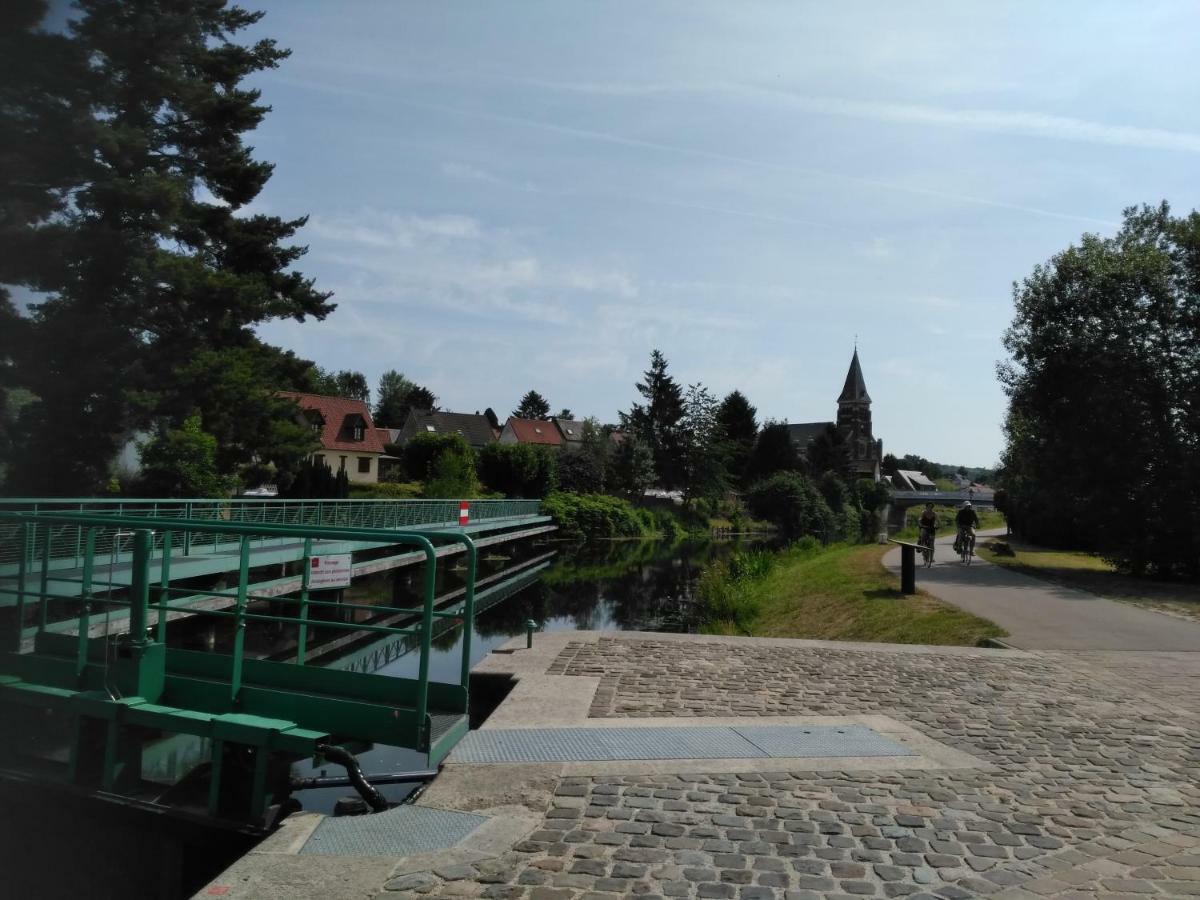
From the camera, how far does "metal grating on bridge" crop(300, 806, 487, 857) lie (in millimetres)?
4496

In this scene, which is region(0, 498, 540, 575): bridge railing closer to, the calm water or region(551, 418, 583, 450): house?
the calm water

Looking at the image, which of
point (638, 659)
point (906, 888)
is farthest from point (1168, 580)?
point (906, 888)

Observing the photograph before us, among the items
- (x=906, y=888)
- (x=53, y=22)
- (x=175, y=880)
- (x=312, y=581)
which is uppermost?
(x=53, y=22)

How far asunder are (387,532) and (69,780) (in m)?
2.94

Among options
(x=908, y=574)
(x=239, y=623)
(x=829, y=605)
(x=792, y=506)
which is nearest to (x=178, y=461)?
(x=829, y=605)

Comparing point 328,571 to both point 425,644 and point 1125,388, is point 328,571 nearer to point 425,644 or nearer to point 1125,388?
point 425,644

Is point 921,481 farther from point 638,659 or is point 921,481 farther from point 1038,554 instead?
point 638,659

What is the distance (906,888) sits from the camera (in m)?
4.11

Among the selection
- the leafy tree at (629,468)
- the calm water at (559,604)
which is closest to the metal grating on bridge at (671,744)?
the calm water at (559,604)

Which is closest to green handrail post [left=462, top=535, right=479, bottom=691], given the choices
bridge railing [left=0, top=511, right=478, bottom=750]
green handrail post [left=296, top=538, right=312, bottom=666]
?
bridge railing [left=0, top=511, right=478, bottom=750]

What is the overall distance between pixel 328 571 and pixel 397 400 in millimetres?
111634

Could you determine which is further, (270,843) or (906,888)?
(270,843)

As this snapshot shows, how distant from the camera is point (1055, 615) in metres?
14.0

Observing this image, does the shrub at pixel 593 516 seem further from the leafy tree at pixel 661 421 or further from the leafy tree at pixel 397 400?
the leafy tree at pixel 397 400
